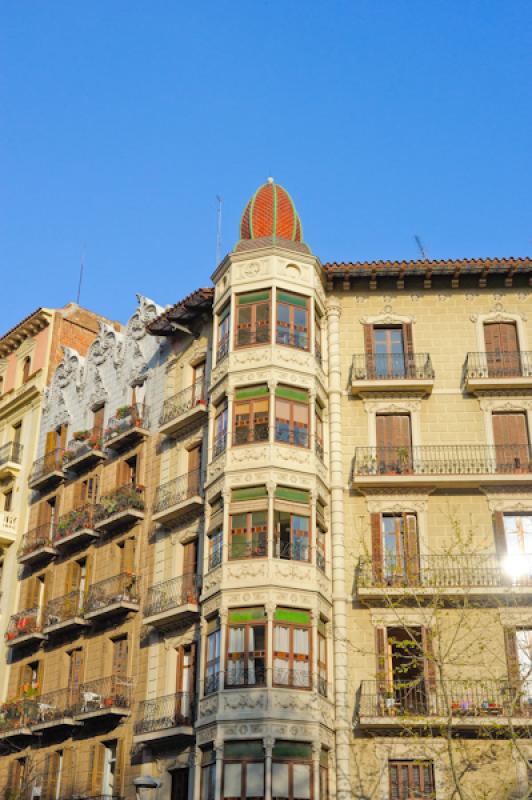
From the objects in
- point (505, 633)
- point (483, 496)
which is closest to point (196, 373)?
point (483, 496)

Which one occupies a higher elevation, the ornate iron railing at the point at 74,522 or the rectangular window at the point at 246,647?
the ornate iron railing at the point at 74,522

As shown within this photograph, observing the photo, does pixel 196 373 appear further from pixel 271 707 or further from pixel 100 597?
pixel 271 707

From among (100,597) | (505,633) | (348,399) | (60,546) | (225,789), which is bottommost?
(225,789)

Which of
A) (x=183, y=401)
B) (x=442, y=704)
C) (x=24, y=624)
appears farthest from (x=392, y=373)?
(x=24, y=624)

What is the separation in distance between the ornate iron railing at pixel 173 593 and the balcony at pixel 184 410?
5.11m

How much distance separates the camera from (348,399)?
33.1 metres

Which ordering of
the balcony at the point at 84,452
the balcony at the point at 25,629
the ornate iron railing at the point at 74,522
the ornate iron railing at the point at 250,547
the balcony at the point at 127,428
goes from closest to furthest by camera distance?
1. the ornate iron railing at the point at 250,547
2. the balcony at the point at 127,428
3. the ornate iron railing at the point at 74,522
4. the balcony at the point at 25,629
5. the balcony at the point at 84,452

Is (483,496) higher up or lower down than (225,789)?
higher up

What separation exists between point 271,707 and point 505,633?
22.8ft

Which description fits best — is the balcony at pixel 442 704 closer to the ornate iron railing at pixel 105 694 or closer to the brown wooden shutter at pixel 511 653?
the brown wooden shutter at pixel 511 653

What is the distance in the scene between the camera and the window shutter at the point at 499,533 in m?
30.1

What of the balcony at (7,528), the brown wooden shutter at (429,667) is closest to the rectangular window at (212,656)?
the brown wooden shutter at (429,667)

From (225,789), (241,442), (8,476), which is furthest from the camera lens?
(8,476)

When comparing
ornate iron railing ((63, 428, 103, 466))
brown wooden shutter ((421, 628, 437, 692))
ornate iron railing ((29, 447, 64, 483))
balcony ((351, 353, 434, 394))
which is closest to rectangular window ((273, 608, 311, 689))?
brown wooden shutter ((421, 628, 437, 692))
